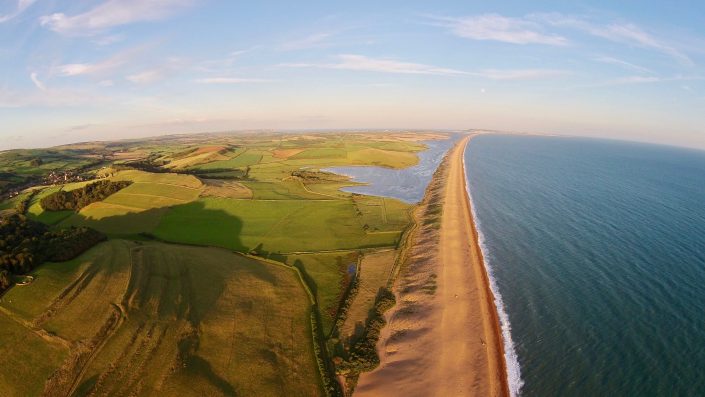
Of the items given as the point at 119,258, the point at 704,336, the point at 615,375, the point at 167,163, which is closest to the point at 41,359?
the point at 119,258

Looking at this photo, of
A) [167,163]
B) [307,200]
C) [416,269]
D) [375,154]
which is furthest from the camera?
[375,154]

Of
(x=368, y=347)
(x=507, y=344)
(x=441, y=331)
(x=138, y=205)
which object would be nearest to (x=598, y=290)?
(x=507, y=344)

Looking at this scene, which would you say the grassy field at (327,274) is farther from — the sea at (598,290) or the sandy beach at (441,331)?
the sea at (598,290)

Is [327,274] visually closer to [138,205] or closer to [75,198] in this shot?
[138,205]

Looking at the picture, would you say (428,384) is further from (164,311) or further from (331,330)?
(164,311)

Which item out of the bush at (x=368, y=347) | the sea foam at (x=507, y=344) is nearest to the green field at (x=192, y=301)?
the bush at (x=368, y=347)
